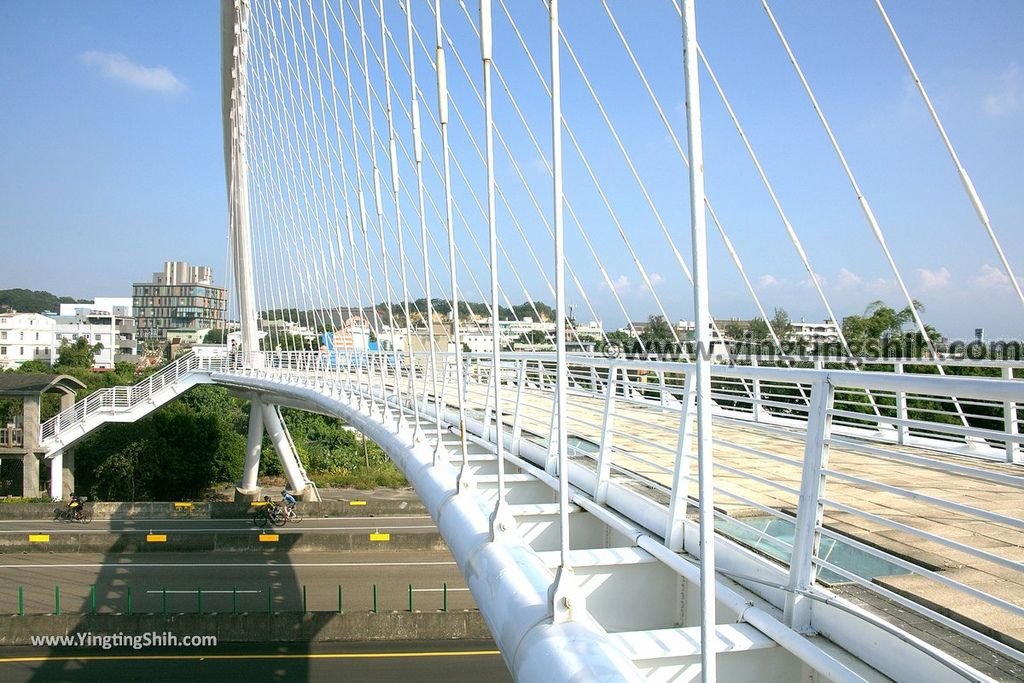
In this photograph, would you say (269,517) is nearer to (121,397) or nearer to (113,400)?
(113,400)

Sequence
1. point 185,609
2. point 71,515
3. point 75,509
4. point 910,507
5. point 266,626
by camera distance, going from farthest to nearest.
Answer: point 71,515, point 75,509, point 185,609, point 266,626, point 910,507

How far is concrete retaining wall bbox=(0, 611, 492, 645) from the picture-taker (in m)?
13.4

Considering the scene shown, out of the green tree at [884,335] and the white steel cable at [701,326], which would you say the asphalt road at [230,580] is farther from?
the white steel cable at [701,326]

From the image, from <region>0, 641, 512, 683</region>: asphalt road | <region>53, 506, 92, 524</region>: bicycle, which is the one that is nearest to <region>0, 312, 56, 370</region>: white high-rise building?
<region>53, 506, 92, 524</region>: bicycle

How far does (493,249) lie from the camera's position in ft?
12.4

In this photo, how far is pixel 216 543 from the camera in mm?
20016

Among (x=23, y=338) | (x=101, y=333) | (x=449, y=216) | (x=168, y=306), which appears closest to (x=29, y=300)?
(x=168, y=306)

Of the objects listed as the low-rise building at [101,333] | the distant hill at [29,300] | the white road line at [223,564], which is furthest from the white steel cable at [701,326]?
the distant hill at [29,300]

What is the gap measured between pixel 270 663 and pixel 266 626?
964 mm

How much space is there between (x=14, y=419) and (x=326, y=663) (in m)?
19.9

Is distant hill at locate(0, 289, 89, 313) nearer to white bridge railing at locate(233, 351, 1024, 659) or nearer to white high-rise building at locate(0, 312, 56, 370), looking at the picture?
white high-rise building at locate(0, 312, 56, 370)

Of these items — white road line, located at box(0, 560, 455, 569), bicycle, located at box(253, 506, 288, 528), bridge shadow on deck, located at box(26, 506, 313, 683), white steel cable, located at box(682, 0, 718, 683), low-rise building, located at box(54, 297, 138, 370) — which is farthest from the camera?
low-rise building, located at box(54, 297, 138, 370)

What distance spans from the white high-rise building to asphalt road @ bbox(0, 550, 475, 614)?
72640mm

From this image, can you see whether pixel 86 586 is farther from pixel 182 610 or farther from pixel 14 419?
pixel 14 419
